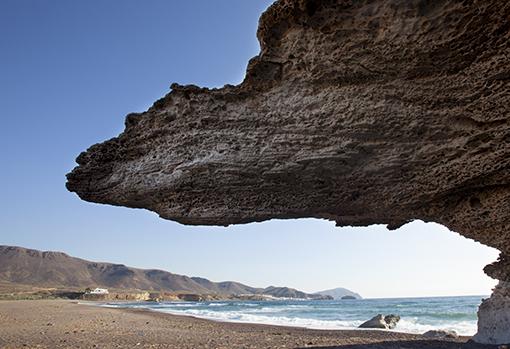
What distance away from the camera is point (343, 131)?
6020mm

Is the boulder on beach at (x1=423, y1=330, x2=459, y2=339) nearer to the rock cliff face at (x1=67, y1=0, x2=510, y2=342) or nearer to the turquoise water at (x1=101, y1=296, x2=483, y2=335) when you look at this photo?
the turquoise water at (x1=101, y1=296, x2=483, y2=335)

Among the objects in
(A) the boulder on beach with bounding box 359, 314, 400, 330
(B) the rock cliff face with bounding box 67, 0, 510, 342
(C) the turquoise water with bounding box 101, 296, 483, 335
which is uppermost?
(B) the rock cliff face with bounding box 67, 0, 510, 342

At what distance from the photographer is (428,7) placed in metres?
4.75

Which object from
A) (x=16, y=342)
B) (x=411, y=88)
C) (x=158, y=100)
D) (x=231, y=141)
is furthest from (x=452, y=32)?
(x=16, y=342)

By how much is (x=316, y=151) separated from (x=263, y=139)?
32.0 inches

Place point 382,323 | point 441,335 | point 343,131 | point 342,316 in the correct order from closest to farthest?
point 343,131
point 441,335
point 382,323
point 342,316

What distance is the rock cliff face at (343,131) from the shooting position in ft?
16.7

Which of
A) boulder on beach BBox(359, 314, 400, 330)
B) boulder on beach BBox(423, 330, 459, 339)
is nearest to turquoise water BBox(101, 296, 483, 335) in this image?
boulder on beach BBox(359, 314, 400, 330)

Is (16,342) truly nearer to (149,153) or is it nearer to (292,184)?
(149,153)

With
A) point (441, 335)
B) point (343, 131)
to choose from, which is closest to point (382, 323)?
point (441, 335)

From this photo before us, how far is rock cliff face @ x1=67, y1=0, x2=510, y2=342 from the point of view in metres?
5.09

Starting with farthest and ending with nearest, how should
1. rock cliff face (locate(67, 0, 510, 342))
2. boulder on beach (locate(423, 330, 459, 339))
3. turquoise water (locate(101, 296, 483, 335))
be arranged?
turquoise water (locate(101, 296, 483, 335)) → boulder on beach (locate(423, 330, 459, 339)) → rock cliff face (locate(67, 0, 510, 342))

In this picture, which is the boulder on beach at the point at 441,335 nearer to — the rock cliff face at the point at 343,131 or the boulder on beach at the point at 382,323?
the boulder on beach at the point at 382,323

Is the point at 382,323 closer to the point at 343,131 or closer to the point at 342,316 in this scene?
the point at 342,316
